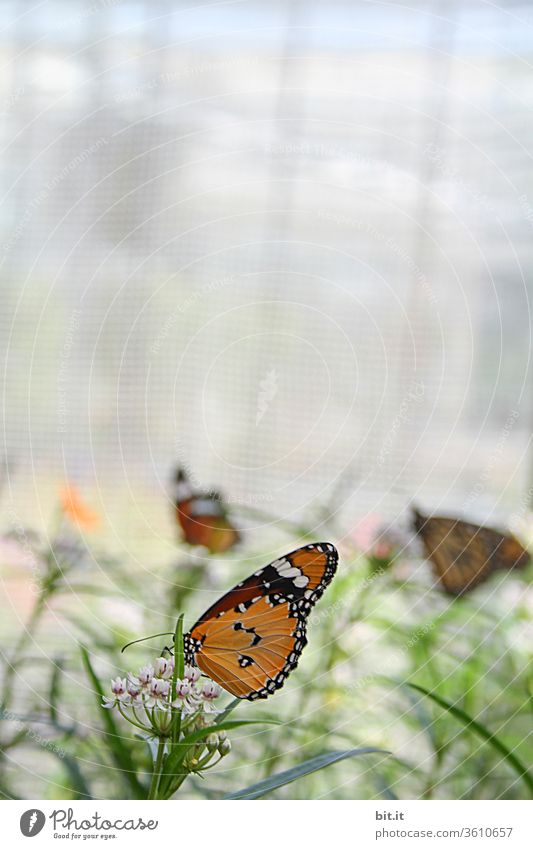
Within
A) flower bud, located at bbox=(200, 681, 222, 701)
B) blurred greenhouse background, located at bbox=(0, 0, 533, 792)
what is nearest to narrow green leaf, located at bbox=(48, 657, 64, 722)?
blurred greenhouse background, located at bbox=(0, 0, 533, 792)

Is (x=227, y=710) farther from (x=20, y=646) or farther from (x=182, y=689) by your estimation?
(x=20, y=646)

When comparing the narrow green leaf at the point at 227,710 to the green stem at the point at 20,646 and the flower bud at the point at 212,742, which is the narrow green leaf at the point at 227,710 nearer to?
the flower bud at the point at 212,742

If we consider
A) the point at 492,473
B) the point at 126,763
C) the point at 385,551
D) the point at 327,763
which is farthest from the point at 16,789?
the point at 492,473

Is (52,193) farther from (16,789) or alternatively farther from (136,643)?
(16,789)

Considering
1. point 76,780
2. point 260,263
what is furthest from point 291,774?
point 260,263
